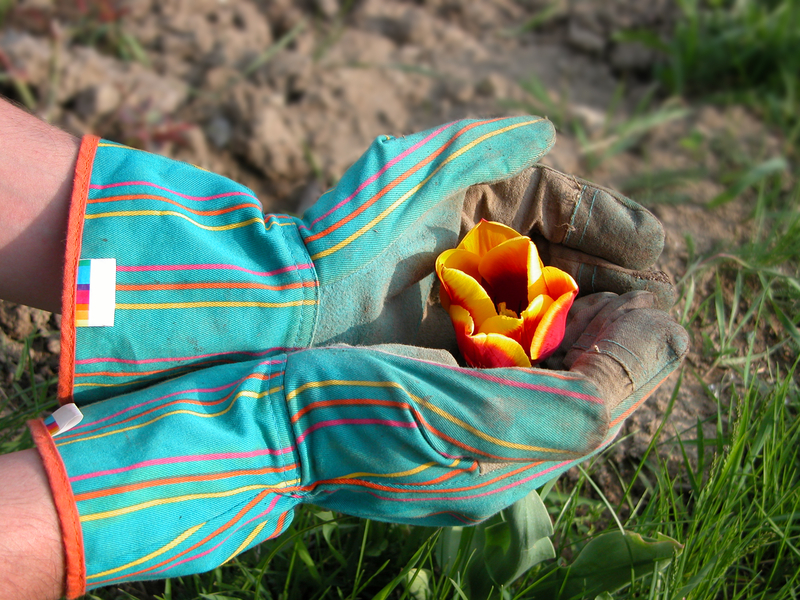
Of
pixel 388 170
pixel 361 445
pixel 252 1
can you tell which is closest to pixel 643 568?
pixel 361 445

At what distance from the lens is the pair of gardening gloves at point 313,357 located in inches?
46.3

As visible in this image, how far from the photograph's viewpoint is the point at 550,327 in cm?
127

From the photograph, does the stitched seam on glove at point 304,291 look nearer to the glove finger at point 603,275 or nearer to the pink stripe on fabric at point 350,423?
the pink stripe on fabric at point 350,423

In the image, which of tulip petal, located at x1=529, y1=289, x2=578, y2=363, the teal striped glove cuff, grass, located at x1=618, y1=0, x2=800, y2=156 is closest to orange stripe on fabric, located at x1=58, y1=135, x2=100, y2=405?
the teal striped glove cuff

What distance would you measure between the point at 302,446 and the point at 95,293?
0.50 m

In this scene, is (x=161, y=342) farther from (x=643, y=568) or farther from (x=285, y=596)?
(x=643, y=568)

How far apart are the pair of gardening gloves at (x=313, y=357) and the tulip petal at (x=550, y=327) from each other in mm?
66

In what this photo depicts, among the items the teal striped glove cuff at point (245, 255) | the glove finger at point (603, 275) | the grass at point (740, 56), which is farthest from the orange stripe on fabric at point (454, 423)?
the grass at point (740, 56)

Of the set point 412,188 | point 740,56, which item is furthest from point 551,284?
point 740,56

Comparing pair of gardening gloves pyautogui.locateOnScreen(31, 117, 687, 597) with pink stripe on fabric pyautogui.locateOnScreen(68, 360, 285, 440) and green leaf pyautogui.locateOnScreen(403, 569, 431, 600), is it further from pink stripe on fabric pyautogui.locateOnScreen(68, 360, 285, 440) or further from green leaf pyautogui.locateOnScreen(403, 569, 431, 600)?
green leaf pyautogui.locateOnScreen(403, 569, 431, 600)

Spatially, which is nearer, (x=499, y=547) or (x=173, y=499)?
(x=173, y=499)

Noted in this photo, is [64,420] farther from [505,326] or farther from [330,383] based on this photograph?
[505,326]

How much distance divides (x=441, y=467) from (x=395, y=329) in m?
0.38

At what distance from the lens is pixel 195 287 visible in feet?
4.33
